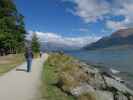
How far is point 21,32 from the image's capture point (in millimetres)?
59500

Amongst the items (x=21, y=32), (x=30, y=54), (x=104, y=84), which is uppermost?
(x=21, y=32)

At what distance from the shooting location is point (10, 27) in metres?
55.3

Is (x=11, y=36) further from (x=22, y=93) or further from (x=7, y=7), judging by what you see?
(x=22, y=93)

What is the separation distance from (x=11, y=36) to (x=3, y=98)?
42.1 m

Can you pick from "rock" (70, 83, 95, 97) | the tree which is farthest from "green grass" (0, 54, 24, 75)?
the tree

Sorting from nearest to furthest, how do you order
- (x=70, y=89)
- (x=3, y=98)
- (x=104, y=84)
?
(x=3, y=98) → (x=70, y=89) → (x=104, y=84)

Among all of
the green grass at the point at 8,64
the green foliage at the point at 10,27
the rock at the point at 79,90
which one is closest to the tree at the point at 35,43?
the green foliage at the point at 10,27

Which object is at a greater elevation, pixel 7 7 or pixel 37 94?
pixel 7 7

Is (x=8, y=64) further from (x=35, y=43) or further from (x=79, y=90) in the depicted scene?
(x=35, y=43)

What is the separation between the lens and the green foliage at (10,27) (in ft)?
169

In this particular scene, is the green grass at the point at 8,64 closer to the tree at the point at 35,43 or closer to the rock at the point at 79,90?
the rock at the point at 79,90

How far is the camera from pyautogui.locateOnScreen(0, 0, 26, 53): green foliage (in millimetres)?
51469

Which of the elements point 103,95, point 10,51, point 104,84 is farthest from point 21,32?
point 103,95

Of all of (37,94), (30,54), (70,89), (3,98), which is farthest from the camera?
(30,54)
